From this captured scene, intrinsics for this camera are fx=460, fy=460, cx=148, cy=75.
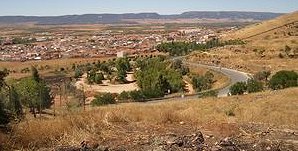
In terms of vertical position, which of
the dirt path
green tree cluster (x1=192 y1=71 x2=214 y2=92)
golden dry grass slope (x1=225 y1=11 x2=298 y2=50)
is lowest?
the dirt path

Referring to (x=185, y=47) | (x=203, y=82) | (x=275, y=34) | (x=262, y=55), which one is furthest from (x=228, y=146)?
(x=275, y=34)

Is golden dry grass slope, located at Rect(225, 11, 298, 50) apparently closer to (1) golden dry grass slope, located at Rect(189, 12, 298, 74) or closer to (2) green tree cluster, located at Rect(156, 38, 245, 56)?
(1) golden dry grass slope, located at Rect(189, 12, 298, 74)

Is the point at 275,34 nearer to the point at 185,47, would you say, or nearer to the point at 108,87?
the point at 185,47

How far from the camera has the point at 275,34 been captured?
128750mm

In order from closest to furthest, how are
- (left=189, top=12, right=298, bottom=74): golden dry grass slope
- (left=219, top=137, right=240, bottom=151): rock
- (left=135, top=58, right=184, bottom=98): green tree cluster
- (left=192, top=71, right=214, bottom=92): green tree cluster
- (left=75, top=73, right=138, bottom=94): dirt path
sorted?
1. (left=219, top=137, right=240, bottom=151): rock
2. (left=192, top=71, right=214, bottom=92): green tree cluster
3. (left=135, top=58, right=184, bottom=98): green tree cluster
4. (left=75, top=73, right=138, bottom=94): dirt path
5. (left=189, top=12, right=298, bottom=74): golden dry grass slope

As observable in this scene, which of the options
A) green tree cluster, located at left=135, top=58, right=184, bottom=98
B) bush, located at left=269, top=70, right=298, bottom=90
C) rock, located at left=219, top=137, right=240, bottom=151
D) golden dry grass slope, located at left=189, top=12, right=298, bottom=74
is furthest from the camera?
golden dry grass slope, located at left=189, top=12, right=298, bottom=74

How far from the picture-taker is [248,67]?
79750 mm

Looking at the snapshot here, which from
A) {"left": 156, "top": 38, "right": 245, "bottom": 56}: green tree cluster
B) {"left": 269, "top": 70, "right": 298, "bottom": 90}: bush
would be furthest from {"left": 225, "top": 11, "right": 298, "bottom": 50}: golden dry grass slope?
{"left": 269, "top": 70, "right": 298, "bottom": 90}: bush

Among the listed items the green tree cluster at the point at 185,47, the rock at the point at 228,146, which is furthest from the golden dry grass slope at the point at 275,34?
the rock at the point at 228,146

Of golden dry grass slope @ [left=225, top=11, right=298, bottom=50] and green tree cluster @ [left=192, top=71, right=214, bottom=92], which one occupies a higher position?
golden dry grass slope @ [left=225, top=11, right=298, bottom=50]

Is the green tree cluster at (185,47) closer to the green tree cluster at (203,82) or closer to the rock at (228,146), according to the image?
the green tree cluster at (203,82)

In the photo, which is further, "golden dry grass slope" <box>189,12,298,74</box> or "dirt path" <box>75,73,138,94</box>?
"golden dry grass slope" <box>189,12,298,74</box>

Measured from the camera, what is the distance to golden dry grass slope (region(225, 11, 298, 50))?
107075 mm

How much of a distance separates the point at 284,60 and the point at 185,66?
1780 centimetres
